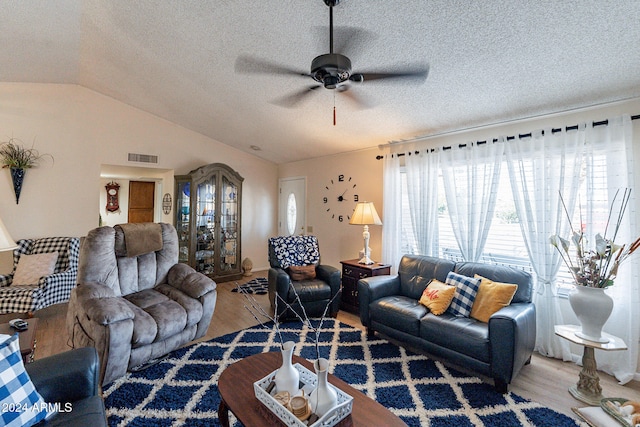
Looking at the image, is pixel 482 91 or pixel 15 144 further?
pixel 15 144

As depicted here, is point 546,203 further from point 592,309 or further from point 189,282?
point 189,282

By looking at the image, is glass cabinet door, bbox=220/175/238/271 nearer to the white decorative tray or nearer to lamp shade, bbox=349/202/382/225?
lamp shade, bbox=349/202/382/225

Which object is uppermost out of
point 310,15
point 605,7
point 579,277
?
point 310,15

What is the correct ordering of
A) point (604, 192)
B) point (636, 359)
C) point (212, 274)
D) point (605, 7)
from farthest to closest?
point (212, 274) < point (604, 192) < point (636, 359) < point (605, 7)

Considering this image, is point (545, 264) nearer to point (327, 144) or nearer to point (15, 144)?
point (327, 144)

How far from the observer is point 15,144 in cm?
369

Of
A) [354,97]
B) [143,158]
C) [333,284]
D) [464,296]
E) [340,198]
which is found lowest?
[333,284]

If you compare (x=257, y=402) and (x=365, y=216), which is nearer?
(x=257, y=402)

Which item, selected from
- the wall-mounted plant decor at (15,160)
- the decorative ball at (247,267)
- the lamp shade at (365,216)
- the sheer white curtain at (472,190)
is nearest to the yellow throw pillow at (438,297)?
the sheer white curtain at (472,190)

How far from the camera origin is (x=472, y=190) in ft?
10.5

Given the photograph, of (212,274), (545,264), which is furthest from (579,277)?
(212,274)

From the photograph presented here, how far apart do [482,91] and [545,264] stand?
68.6 inches

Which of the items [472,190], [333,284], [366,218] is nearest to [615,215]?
[472,190]

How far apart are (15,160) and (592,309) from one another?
6288 mm
